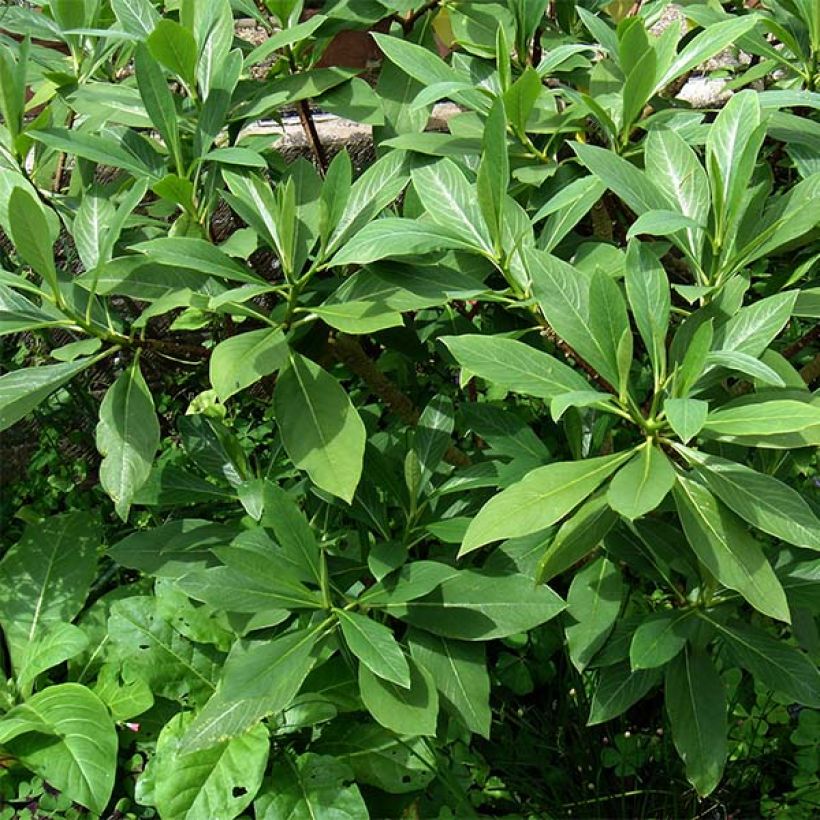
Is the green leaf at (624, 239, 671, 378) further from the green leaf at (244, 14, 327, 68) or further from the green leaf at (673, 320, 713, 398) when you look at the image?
the green leaf at (244, 14, 327, 68)

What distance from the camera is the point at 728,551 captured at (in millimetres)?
1328

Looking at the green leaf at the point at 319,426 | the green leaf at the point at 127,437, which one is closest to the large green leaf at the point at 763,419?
the green leaf at the point at 319,426

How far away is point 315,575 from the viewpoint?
67.6 inches

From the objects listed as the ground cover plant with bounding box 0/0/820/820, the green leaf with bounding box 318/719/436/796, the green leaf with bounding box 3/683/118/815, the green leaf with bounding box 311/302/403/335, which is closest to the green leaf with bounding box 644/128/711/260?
the ground cover plant with bounding box 0/0/820/820

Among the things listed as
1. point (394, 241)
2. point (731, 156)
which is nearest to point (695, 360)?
point (731, 156)

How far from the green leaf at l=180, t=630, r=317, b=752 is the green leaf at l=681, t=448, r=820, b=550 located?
0.72 meters

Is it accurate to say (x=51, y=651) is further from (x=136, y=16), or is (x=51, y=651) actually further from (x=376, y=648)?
(x=136, y=16)

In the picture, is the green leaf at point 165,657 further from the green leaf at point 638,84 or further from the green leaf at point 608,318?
the green leaf at point 638,84

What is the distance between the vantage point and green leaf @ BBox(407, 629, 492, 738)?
5.52 feet

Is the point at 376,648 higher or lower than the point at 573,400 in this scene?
lower

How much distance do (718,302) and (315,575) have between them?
0.80 m

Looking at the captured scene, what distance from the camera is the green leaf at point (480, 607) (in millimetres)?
1638

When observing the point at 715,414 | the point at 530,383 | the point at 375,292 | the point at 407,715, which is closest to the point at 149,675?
the point at 407,715

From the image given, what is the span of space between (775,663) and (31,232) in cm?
136
